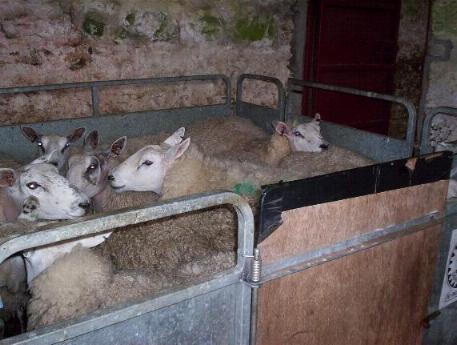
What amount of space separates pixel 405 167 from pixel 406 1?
18.1 ft

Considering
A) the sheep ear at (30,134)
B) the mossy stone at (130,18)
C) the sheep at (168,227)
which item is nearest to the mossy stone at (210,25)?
the mossy stone at (130,18)

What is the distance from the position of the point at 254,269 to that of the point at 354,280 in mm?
579

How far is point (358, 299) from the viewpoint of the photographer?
189 cm

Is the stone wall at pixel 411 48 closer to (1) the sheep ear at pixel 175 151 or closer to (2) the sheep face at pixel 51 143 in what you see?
(1) the sheep ear at pixel 175 151

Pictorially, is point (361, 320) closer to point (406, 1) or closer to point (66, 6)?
point (66, 6)

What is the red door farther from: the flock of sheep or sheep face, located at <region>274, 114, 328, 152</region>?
the flock of sheep

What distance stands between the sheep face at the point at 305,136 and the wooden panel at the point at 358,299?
1.80m

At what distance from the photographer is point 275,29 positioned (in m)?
5.59

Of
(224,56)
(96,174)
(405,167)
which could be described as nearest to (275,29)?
(224,56)

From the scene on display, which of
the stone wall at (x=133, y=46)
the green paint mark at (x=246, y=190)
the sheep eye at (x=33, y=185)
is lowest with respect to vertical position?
the sheep eye at (x=33, y=185)

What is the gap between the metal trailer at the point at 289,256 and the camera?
123cm

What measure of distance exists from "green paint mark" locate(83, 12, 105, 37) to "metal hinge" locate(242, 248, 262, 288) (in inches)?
140

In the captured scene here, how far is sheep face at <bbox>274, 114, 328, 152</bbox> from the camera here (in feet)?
12.6

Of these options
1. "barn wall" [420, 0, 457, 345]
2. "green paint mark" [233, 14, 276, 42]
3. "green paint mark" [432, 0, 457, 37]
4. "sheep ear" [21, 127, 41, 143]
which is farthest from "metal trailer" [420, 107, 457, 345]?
"green paint mark" [432, 0, 457, 37]
